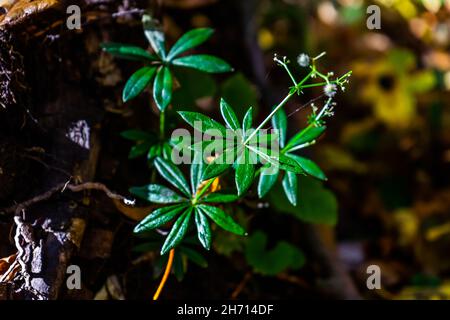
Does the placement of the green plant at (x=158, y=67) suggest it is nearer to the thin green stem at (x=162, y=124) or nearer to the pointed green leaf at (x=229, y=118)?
the thin green stem at (x=162, y=124)

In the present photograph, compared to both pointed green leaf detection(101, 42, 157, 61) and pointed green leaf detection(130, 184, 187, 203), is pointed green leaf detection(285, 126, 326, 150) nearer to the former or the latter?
pointed green leaf detection(130, 184, 187, 203)

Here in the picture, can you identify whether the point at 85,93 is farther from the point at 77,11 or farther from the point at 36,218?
the point at 36,218

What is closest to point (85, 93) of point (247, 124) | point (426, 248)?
point (247, 124)

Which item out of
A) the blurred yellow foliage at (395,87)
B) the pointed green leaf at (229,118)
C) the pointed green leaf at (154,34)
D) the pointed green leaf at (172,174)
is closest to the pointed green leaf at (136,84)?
the pointed green leaf at (154,34)

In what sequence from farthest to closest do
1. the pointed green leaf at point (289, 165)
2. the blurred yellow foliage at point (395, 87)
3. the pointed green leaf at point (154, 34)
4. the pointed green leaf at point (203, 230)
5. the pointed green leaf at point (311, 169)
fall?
the blurred yellow foliage at point (395, 87), the pointed green leaf at point (154, 34), the pointed green leaf at point (311, 169), the pointed green leaf at point (203, 230), the pointed green leaf at point (289, 165)

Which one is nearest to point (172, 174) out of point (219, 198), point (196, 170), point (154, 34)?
point (196, 170)

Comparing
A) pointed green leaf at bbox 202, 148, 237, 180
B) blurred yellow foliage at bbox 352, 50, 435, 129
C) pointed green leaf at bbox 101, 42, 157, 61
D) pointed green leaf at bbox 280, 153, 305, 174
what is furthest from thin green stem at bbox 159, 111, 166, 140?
blurred yellow foliage at bbox 352, 50, 435, 129
